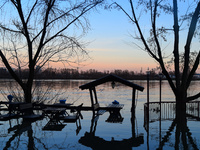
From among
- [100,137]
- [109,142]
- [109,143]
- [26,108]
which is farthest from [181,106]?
[26,108]

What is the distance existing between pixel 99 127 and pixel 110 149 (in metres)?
4.08

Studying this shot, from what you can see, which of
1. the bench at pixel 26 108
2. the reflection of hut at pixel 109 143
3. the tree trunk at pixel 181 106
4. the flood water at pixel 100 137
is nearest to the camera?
the reflection of hut at pixel 109 143

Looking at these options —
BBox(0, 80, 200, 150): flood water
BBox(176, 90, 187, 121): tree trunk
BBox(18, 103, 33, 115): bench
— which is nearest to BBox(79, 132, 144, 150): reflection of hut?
BBox(0, 80, 200, 150): flood water

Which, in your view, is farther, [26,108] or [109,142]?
[26,108]

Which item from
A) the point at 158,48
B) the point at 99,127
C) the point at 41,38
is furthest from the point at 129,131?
the point at 158,48

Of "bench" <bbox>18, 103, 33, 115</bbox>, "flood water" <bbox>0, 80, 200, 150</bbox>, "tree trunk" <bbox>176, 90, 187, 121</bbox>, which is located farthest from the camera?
"tree trunk" <bbox>176, 90, 187, 121</bbox>

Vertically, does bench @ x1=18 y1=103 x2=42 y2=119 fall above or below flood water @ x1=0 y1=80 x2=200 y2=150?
above

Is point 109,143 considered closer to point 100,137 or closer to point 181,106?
point 100,137

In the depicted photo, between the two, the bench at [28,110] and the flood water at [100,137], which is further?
the bench at [28,110]

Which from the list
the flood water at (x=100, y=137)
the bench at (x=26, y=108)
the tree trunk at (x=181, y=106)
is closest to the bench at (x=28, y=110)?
the bench at (x=26, y=108)

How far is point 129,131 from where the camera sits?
465 inches

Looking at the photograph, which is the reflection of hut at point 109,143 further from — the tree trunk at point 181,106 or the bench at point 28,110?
the tree trunk at point 181,106

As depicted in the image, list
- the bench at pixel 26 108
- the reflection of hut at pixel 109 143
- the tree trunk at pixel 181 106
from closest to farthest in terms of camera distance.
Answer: the reflection of hut at pixel 109 143 → the bench at pixel 26 108 → the tree trunk at pixel 181 106

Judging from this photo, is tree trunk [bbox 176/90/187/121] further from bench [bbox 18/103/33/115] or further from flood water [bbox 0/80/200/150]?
bench [bbox 18/103/33/115]
